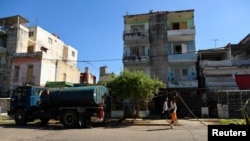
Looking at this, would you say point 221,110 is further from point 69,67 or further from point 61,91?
point 69,67

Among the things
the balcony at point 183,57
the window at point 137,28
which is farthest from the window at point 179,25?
the balcony at point 183,57

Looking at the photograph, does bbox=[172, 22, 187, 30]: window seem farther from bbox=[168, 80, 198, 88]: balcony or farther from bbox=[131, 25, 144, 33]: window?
bbox=[168, 80, 198, 88]: balcony

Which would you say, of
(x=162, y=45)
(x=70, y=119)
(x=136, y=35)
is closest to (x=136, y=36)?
(x=136, y=35)

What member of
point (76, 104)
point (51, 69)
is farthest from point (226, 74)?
point (51, 69)

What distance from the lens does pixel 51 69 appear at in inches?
1431

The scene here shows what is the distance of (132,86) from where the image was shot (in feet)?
65.5

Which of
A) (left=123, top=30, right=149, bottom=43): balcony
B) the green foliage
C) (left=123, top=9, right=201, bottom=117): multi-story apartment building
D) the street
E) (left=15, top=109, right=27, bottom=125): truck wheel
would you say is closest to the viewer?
the street

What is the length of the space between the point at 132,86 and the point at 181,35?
1428 centimetres

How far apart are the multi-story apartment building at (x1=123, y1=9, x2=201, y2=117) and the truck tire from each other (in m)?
15.6

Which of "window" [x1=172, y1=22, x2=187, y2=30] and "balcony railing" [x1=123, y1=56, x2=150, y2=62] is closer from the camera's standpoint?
"balcony railing" [x1=123, y1=56, x2=150, y2=62]

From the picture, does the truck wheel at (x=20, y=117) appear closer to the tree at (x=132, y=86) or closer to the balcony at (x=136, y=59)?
the tree at (x=132, y=86)

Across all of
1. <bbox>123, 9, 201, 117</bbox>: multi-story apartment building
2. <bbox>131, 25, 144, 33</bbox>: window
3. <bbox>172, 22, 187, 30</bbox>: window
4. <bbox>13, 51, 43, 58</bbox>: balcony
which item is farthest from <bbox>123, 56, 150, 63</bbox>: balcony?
<bbox>13, 51, 43, 58</bbox>: balcony

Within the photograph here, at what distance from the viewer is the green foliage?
1997 cm

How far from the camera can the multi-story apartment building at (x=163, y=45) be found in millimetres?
31125
